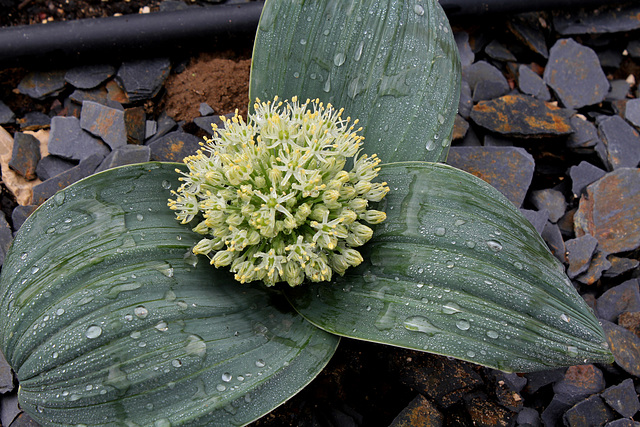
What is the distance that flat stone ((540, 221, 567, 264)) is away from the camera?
196 cm

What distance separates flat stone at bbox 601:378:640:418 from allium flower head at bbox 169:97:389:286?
1.10m

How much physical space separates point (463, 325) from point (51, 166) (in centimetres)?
181

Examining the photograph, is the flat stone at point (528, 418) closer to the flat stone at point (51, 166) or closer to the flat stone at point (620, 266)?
the flat stone at point (620, 266)

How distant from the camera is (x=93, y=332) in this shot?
44.7 inches

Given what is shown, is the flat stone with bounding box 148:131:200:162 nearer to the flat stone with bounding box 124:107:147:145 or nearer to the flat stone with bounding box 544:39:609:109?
the flat stone with bounding box 124:107:147:145

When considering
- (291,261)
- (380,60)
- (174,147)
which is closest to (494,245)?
(291,261)

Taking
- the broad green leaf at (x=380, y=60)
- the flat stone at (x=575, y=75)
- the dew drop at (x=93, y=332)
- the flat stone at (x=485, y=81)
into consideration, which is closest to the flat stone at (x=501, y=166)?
the flat stone at (x=485, y=81)

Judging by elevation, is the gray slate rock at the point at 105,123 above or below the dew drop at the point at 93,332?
above

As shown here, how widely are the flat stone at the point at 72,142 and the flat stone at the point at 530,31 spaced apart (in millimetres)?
2038

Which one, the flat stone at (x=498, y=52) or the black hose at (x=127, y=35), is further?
the flat stone at (x=498, y=52)

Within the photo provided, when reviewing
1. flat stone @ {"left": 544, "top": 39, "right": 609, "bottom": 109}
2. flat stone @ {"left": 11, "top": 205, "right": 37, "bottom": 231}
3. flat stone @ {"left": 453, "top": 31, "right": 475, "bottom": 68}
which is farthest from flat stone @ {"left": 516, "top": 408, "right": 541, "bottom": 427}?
flat stone @ {"left": 11, "top": 205, "right": 37, "bottom": 231}

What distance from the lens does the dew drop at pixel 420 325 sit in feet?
3.83

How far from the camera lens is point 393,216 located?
4.50 feet

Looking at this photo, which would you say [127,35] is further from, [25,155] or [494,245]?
[494,245]
